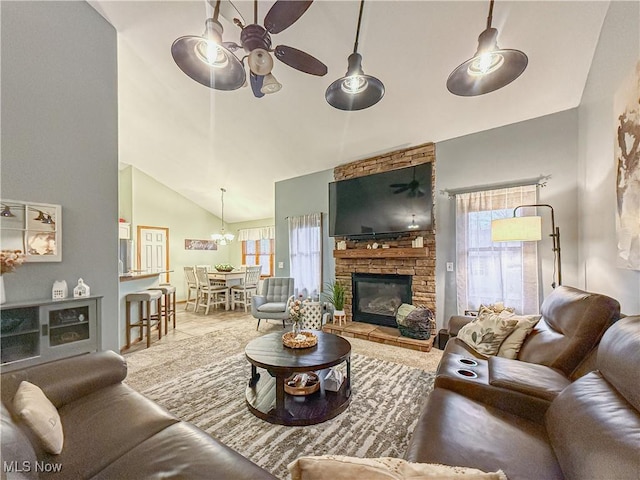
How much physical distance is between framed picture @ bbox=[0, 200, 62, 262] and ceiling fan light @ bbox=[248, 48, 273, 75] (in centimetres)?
232

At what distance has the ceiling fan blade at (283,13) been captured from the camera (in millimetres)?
1325

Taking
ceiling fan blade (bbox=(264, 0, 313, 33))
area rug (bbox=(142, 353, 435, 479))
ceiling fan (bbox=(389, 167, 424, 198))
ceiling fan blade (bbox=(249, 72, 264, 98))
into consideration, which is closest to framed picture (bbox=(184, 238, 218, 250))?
area rug (bbox=(142, 353, 435, 479))

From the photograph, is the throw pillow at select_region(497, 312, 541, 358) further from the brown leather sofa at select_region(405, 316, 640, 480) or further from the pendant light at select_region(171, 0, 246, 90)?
the pendant light at select_region(171, 0, 246, 90)

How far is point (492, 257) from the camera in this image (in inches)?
131

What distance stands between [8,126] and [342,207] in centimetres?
373

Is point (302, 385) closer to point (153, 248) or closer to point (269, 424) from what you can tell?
point (269, 424)

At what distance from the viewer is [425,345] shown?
3.38m

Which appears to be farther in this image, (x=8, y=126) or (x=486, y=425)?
(x=8, y=126)

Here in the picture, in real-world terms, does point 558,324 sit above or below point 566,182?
below

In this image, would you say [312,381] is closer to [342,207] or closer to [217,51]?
[217,51]

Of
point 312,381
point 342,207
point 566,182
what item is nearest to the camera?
point 312,381

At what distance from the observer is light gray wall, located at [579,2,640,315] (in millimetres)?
1967

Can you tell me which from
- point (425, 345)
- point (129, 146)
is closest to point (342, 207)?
point (425, 345)

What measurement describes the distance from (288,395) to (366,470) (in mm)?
1901
